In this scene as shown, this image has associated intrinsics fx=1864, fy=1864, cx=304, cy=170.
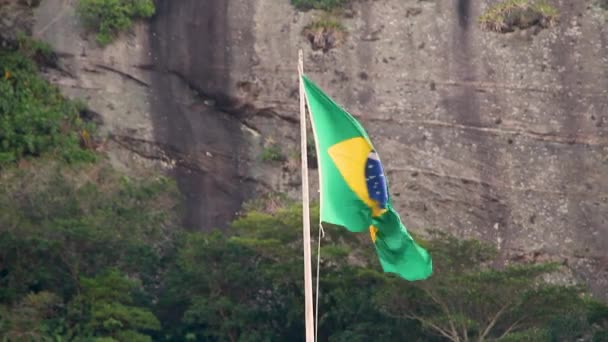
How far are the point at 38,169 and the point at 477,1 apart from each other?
10.2 m

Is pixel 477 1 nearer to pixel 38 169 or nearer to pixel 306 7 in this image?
pixel 306 7

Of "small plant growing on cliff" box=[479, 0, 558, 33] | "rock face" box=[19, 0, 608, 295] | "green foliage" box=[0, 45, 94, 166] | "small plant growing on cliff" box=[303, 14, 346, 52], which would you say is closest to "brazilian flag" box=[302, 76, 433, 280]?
"rock face" box=[19, 0, 608, 295]

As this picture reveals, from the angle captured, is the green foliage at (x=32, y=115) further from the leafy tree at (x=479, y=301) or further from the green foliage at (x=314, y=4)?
the leafy tree at (x=479, y=301)

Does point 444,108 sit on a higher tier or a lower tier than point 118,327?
higher

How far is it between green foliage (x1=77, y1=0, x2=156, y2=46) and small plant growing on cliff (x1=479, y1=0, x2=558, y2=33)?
7.04m

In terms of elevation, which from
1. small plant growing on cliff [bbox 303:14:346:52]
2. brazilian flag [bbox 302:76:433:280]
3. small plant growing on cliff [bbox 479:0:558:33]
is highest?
brazilian flag [bbox 302:76:433:280]

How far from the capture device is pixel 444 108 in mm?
38125

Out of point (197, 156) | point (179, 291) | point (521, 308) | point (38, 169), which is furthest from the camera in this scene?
point (197, 156)

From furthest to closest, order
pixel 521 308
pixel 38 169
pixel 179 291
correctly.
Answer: pixel 38 169 < pixel 179 291 < pixel 521 308

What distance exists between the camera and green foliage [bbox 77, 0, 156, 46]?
127 feet

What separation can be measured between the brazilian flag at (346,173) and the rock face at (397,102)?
17.2 metres

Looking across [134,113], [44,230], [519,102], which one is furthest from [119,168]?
[519,102]

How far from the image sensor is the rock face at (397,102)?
3716cm

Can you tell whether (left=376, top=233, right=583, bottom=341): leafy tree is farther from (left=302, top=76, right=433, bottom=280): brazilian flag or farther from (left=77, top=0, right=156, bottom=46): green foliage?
(left=302, top=76, right=433, bottom=280): brazilian flag
